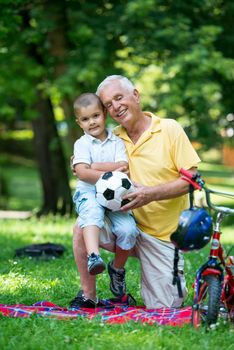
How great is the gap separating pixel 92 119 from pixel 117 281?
122 centimetres

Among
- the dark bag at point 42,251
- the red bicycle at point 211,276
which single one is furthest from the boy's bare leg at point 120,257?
the dark bag at point 42,251

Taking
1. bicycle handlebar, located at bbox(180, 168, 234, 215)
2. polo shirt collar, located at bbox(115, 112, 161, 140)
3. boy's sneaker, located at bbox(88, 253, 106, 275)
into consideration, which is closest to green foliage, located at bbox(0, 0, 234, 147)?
polo shirt collar, located at bbox(115, 112, 161, 140)

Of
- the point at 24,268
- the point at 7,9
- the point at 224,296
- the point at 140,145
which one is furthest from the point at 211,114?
the point at 224,296

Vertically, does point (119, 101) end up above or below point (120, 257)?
above

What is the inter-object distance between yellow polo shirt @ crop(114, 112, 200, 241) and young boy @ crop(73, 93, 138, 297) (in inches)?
4.6

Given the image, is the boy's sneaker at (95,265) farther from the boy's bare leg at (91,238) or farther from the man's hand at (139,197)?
the man's hand at (139,197)

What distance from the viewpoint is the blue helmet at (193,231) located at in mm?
4363

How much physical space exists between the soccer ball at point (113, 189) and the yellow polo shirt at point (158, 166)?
299 millimetres

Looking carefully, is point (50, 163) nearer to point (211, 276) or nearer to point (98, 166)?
point (98, 166)

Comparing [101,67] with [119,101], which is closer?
[119,101]

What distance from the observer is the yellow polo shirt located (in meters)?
5.44

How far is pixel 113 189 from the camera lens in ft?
16.7

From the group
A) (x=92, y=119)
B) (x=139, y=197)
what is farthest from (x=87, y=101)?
(x=139, y=197)

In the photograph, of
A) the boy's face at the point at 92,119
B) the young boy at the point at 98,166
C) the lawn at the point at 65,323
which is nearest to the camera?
the lawn at the point at 65,323
